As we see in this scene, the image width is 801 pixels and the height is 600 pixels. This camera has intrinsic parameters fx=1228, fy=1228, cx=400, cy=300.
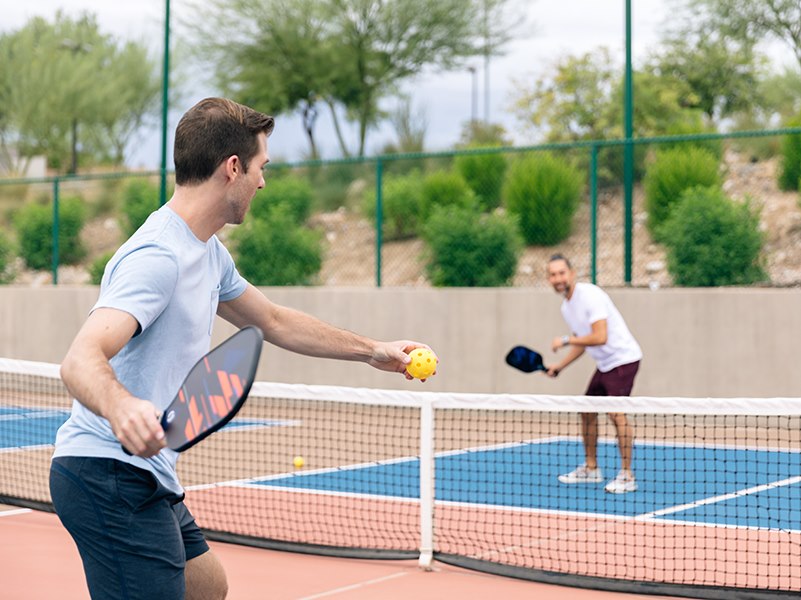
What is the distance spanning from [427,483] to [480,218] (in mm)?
9110

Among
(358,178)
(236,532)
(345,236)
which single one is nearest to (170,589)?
(236,532)

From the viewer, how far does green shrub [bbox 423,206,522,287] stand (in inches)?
576

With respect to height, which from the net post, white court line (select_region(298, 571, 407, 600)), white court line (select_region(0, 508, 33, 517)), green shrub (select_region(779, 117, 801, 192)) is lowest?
white court line (select_region(0, 508, 33, 517))

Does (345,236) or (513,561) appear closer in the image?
(513,561)

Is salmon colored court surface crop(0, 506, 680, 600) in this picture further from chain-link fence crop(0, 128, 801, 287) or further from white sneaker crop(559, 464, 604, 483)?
chain-link fence crop(0, 128, 801, 287)

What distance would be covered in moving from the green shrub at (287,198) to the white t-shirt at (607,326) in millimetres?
8590

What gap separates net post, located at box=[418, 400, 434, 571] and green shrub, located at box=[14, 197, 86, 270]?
13.5m

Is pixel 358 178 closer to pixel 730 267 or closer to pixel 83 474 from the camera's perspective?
pixel 730 267

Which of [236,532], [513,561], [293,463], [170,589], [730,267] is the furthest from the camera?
[730,267]

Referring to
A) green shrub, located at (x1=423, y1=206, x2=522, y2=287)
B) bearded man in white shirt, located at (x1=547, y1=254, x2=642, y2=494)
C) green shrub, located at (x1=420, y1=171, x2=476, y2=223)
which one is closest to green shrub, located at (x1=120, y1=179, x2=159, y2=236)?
green shrub, located at (x1=420, y1=171, x2=476, y2=223)

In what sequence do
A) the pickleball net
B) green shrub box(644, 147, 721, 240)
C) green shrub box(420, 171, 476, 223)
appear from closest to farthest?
the pickleball net
green shrub box(644, 147, 721, 240)
green shrub box(420, 171, 476, 223)

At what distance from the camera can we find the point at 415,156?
14.4 m

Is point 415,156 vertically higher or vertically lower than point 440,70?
lower

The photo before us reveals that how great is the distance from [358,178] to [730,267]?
9.86 meters
